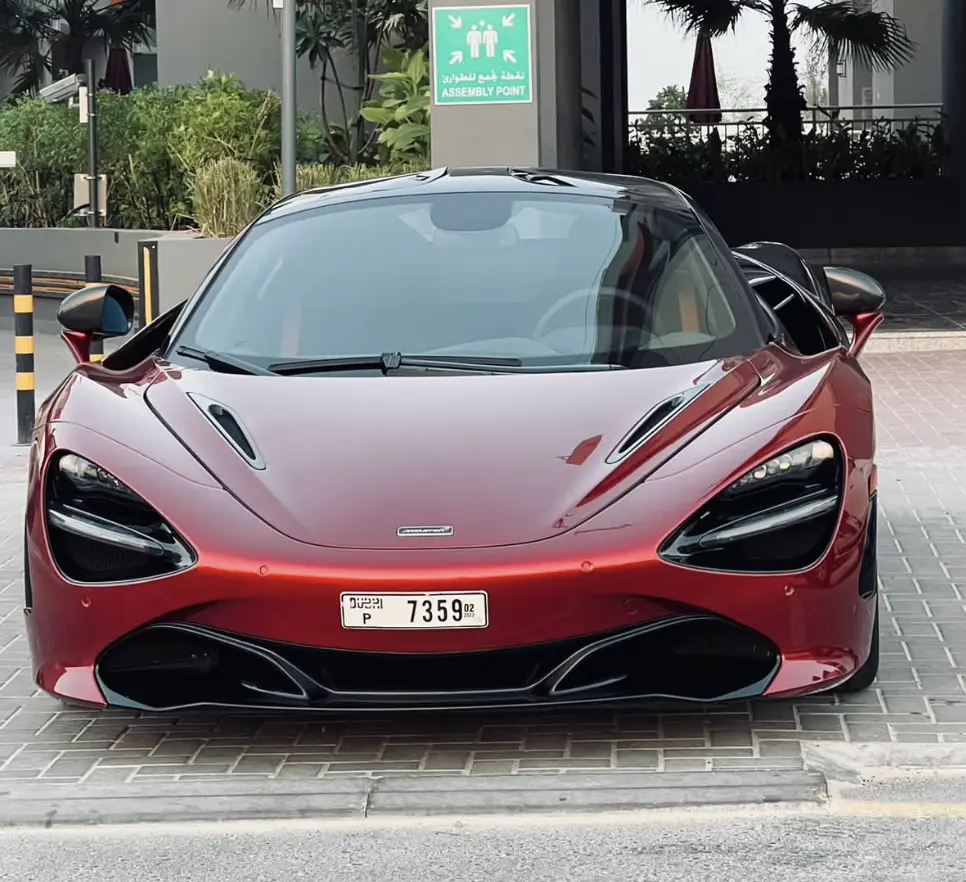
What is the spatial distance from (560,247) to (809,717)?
5.17ft

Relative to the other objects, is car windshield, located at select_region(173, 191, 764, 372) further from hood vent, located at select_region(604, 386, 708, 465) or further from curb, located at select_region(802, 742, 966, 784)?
curb, located at select_region(802, 742, 966, 784)

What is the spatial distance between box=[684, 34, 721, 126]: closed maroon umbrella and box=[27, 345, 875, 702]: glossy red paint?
1967cm

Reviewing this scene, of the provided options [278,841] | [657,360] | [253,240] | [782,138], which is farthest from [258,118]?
[278,841]

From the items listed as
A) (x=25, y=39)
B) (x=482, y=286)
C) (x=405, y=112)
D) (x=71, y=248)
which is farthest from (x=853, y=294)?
(x=25, y=39)

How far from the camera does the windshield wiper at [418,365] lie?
465 centimetres

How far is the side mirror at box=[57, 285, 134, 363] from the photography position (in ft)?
17.5

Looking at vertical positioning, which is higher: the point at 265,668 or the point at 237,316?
the point at 237,316

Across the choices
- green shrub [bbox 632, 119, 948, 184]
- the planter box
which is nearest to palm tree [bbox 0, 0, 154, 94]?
green shrub [bbox 632, 119, 948, 184]

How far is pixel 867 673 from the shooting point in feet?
14.9

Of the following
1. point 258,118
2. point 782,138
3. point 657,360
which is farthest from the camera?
point 782,138

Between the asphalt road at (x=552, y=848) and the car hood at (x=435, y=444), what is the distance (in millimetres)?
627

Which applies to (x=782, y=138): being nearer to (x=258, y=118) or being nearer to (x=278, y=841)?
(x=258, y=118)

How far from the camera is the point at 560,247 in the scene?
520 cm

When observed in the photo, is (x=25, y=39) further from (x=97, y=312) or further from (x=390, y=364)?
(x=390, y=364)
